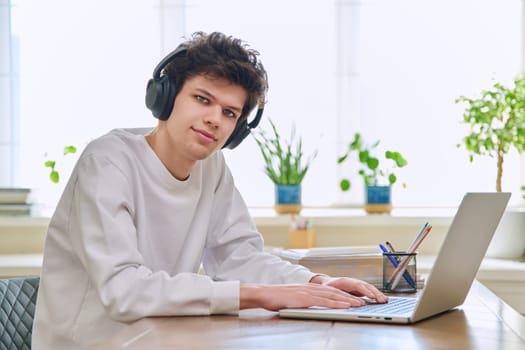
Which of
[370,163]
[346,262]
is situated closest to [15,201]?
[370,163]

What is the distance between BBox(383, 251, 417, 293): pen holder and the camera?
181 centimetres

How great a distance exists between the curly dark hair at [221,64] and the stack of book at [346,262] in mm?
394

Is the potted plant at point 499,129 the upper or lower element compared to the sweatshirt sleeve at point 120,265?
upper

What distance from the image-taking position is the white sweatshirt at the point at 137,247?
1.51 metres

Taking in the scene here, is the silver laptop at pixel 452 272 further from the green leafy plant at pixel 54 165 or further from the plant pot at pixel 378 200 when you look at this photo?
the green leafy plant at pixel 54 165

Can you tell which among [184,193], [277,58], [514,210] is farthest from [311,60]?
[184,193]

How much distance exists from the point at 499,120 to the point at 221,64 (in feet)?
6.19

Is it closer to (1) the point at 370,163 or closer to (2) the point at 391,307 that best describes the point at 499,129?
(1) the point at 370,163

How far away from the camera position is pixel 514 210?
10.7 ft

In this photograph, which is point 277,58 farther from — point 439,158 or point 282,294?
point 282,294

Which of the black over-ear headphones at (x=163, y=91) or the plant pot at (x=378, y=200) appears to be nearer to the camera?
the black over-ear headphones at (x=163, y=91)

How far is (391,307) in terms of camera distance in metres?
1.50

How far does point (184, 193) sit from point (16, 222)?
5.62ft

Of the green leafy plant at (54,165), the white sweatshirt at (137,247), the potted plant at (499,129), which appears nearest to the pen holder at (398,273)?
the white sweatshirt at (137,247)
